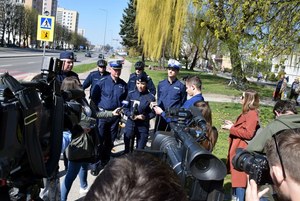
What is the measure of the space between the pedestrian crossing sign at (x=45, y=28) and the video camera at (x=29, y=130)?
1018cm

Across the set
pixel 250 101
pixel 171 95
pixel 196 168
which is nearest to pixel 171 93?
pixel 171 95

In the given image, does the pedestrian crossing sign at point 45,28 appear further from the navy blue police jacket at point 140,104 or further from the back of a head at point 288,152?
the back of a head at point 288,152

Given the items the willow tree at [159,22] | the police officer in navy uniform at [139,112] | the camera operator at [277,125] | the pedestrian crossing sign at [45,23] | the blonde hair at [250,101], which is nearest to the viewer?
the camera operator at [277,125]

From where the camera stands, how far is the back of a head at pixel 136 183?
1.04 m

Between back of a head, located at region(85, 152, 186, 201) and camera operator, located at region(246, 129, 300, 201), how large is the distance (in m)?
0.61

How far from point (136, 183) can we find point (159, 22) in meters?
20.4

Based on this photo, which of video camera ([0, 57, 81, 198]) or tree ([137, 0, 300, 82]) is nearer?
video camera ([0, 57, 81, 198])

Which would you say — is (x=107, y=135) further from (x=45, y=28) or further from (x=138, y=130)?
(x=45, y=28)

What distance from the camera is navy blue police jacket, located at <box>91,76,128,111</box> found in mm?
5875

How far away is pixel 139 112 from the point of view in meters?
5.68

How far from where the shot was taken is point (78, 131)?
2.42 m

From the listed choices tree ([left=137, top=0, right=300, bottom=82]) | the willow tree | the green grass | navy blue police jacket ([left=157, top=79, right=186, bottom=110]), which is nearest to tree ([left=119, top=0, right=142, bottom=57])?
the willow tree

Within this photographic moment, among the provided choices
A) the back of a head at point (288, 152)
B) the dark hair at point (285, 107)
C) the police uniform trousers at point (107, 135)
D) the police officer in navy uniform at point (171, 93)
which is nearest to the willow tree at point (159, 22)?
the police officer in navy uniform at point (171, 93)

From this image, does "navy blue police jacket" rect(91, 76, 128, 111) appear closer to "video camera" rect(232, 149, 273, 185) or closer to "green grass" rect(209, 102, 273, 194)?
"green grass" rect(209, 102, 273, 194)
